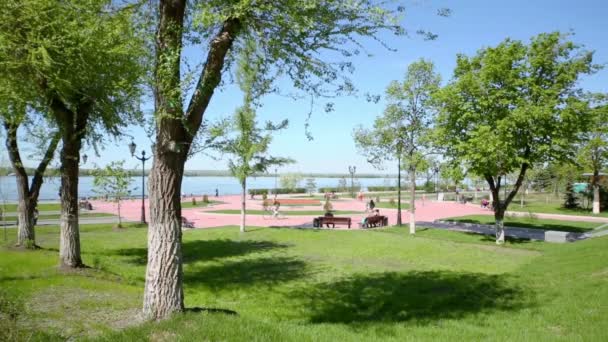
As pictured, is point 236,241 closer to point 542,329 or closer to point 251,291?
point 251,291

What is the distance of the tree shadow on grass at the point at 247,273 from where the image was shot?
11.6 meters

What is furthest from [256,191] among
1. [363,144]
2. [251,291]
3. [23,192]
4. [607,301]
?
[607,301]

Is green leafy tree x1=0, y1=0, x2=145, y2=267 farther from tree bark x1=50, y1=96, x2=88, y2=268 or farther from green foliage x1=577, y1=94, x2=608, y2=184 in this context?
green foliage x1=577, y1=94, x2=608, y2=184

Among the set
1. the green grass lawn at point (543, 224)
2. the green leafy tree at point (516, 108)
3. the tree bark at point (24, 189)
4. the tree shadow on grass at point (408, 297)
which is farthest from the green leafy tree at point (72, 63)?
the green grass lawn at point (543, 224)

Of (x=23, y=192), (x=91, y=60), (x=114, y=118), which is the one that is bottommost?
(x=23, y=192)

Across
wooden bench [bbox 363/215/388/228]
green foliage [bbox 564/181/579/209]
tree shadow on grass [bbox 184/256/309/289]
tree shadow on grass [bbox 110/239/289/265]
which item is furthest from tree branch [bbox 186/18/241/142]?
green foliage [bbox 564/181/579/209]

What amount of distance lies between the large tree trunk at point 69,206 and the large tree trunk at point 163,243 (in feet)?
20.3

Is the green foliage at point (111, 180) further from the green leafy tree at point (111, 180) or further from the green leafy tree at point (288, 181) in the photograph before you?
the green leafy tree at point (288, 181)

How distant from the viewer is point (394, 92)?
24578 mm

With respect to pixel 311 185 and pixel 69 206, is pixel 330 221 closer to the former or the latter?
pixel 69 206

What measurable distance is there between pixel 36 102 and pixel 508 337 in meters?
11.6

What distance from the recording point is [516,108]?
18.9 meters

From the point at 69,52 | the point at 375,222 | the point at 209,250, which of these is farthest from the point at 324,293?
the point at 375,222

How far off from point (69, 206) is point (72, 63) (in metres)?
3.86
